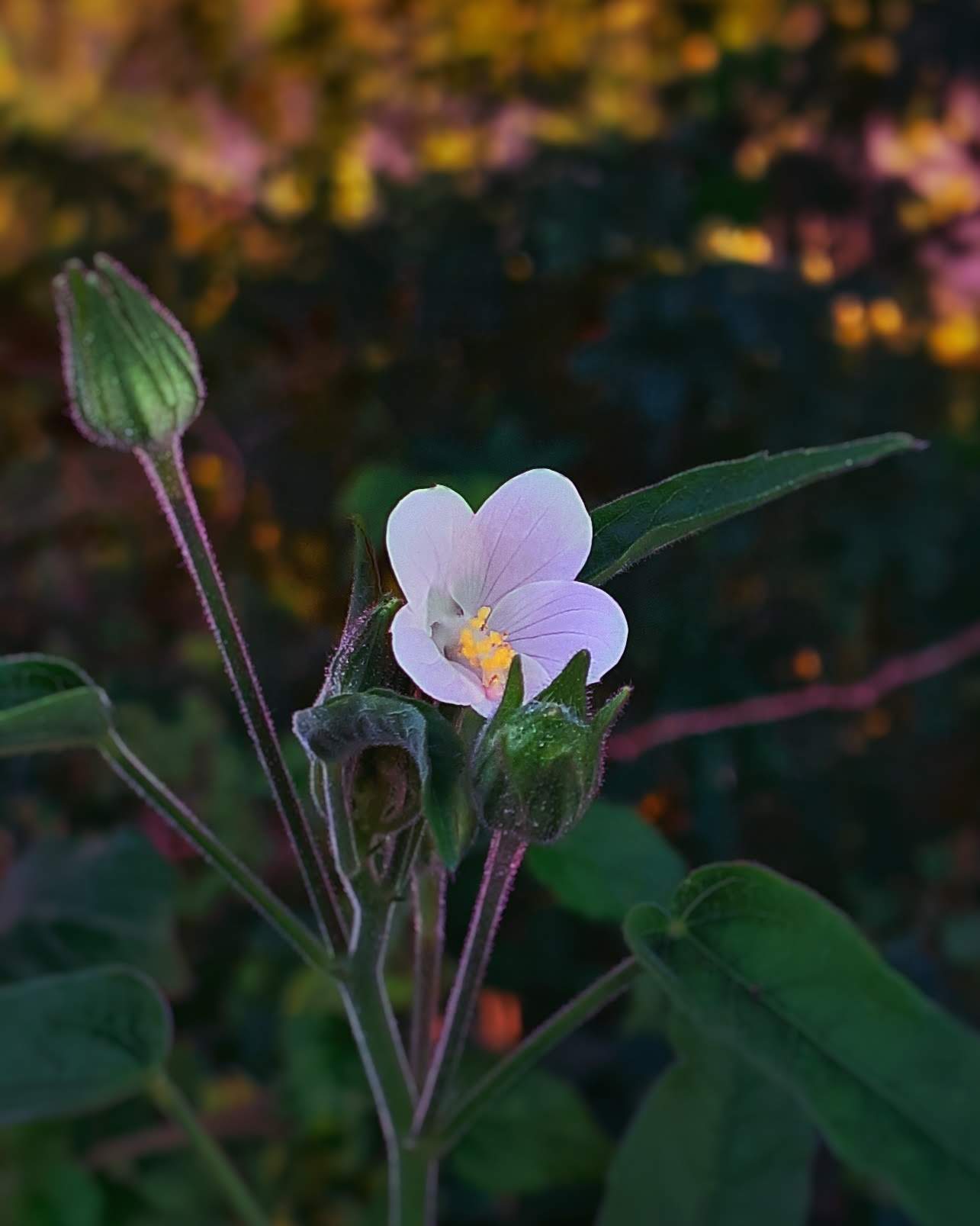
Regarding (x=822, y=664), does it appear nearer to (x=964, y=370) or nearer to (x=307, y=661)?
(x=964, y=370)

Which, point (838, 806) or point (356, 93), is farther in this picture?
point (356, 93)

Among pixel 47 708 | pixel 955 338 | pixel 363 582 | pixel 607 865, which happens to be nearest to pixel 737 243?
pixel 955 338

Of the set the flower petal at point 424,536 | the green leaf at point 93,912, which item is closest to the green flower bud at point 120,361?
the flower petal at point 424,536

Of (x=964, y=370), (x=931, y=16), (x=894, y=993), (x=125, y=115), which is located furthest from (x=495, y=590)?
(x=125, y=115)

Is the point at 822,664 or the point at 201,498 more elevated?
the point at 201,498

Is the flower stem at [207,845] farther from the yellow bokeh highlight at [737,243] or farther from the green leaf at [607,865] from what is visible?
the yellow bokeh highlight at [737,243]

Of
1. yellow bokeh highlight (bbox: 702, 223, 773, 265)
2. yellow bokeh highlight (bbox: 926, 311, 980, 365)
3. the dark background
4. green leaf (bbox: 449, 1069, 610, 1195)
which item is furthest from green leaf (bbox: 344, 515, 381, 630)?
yellow bokeh highlight (bbox: 926, 311, 980, 365)

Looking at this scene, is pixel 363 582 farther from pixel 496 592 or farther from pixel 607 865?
pixel 607 865
